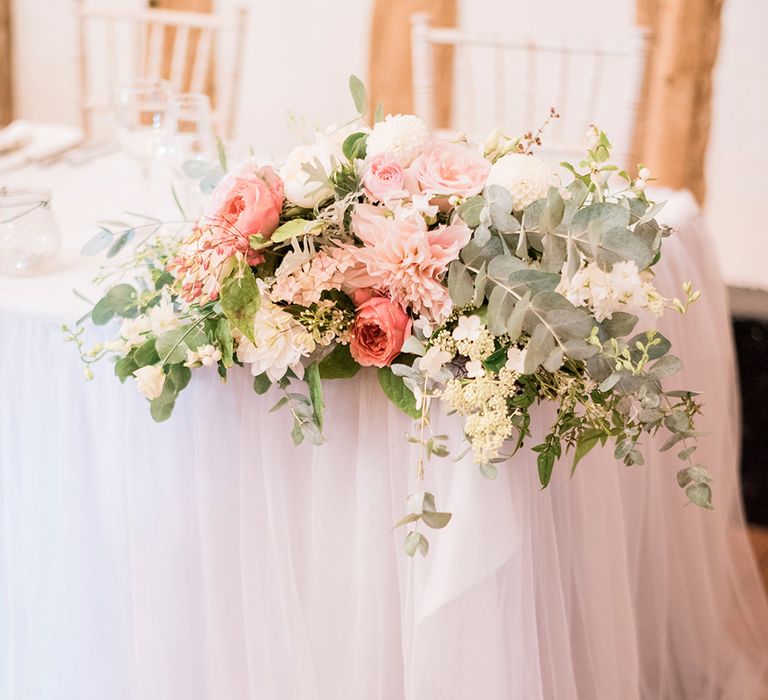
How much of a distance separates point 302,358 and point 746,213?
220 cm

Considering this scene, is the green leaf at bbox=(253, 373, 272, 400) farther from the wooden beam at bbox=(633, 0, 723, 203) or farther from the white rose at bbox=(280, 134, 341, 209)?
the wooden beam at bbox=(633, 0, 723, 203)

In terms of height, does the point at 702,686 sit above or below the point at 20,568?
below

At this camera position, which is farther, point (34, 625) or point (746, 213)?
point (746, 213)

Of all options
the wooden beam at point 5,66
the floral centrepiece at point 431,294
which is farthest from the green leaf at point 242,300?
the wooden beam at point 5,66

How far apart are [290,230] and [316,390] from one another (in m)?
0.17

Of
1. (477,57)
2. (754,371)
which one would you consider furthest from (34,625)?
(477,57)

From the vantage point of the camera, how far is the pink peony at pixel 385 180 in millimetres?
965

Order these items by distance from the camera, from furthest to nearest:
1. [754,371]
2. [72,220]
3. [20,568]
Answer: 1. [754,371]
2. [72,220]
3. [20,568]

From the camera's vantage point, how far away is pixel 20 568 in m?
1.27

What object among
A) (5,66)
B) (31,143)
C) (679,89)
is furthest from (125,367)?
(5,66)

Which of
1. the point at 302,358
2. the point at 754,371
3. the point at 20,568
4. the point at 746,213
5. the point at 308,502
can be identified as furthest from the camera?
the point at 746,213

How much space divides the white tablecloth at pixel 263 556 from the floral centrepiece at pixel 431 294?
10 centimetres

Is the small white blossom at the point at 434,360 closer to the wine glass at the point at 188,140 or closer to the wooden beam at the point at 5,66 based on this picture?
the wine glass at the point at 188,140

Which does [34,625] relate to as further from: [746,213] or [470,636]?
[746,213]
